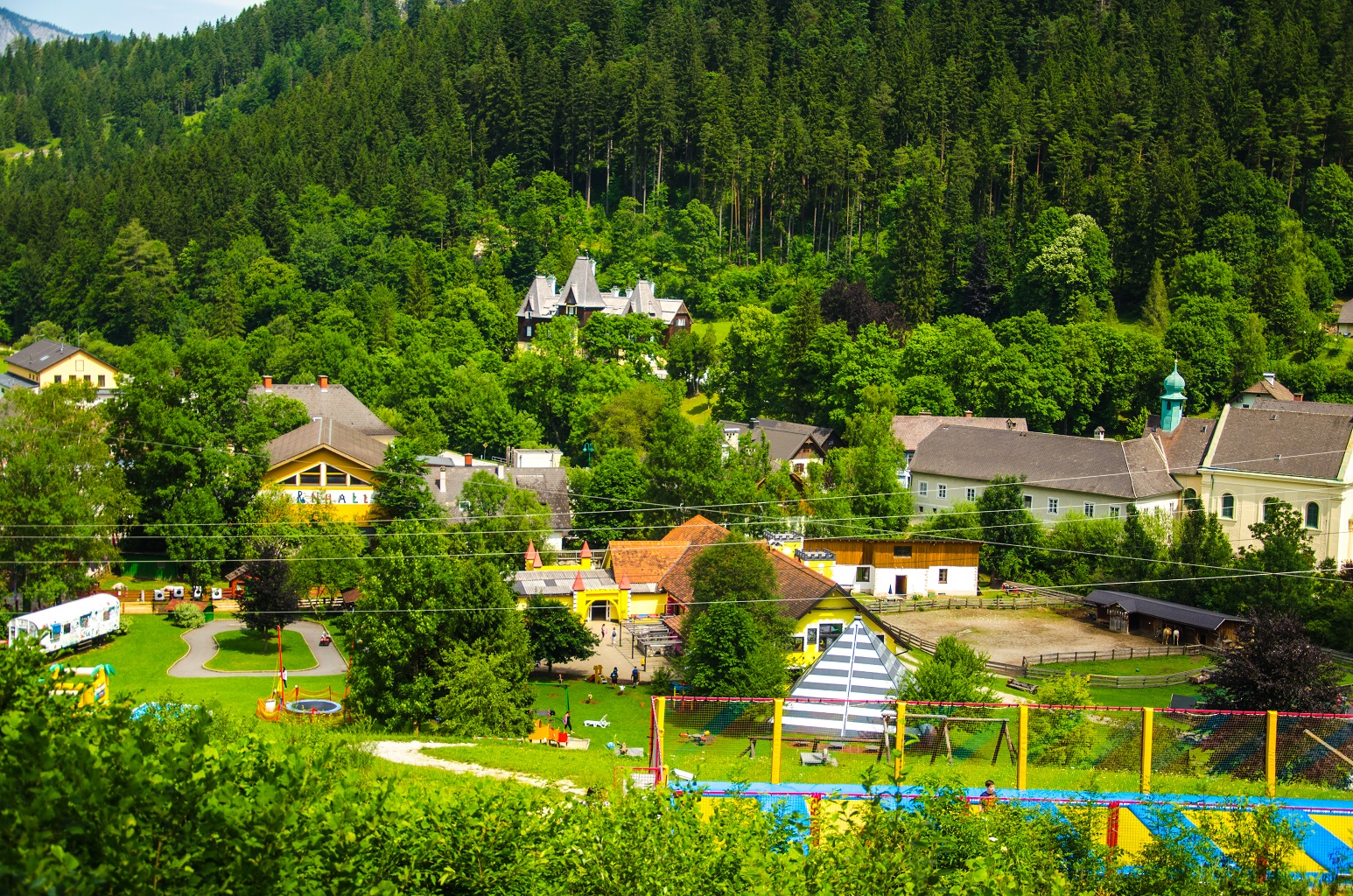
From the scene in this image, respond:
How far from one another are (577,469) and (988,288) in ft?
123

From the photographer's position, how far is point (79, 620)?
37250mm

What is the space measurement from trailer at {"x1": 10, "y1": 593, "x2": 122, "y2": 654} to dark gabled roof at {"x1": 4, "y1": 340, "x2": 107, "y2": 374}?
2260 inches

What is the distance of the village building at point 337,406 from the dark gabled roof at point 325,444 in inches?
270

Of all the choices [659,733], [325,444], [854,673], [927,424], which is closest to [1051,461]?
[927,424]

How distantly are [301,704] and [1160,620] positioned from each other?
3047cm

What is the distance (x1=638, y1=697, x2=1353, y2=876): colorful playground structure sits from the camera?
42.4ft

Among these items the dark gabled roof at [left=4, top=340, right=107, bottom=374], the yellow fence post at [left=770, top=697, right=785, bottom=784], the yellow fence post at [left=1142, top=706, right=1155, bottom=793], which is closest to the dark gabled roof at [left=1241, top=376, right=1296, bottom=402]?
the yellow fence post at [left=1142, top=706, right=1155, bottom=793]

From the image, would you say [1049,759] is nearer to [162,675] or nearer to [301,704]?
[301,704]

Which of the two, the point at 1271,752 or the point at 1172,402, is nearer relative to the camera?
the point at 1271,752

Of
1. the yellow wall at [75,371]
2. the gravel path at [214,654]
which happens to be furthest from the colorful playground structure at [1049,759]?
the yellow wall at [75,371]

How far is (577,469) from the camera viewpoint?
56438mm

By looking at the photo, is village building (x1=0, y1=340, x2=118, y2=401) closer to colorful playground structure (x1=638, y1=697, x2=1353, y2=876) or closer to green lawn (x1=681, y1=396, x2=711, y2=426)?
green lawn (x1=681, y1=396, x2=711, y2=426)

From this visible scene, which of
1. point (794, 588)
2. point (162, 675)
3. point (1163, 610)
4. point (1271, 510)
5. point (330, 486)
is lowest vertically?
point (162, 675)

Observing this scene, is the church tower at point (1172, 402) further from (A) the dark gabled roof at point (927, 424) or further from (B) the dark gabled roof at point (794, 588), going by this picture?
(B) the dark gabled roof at point (794, 588)
